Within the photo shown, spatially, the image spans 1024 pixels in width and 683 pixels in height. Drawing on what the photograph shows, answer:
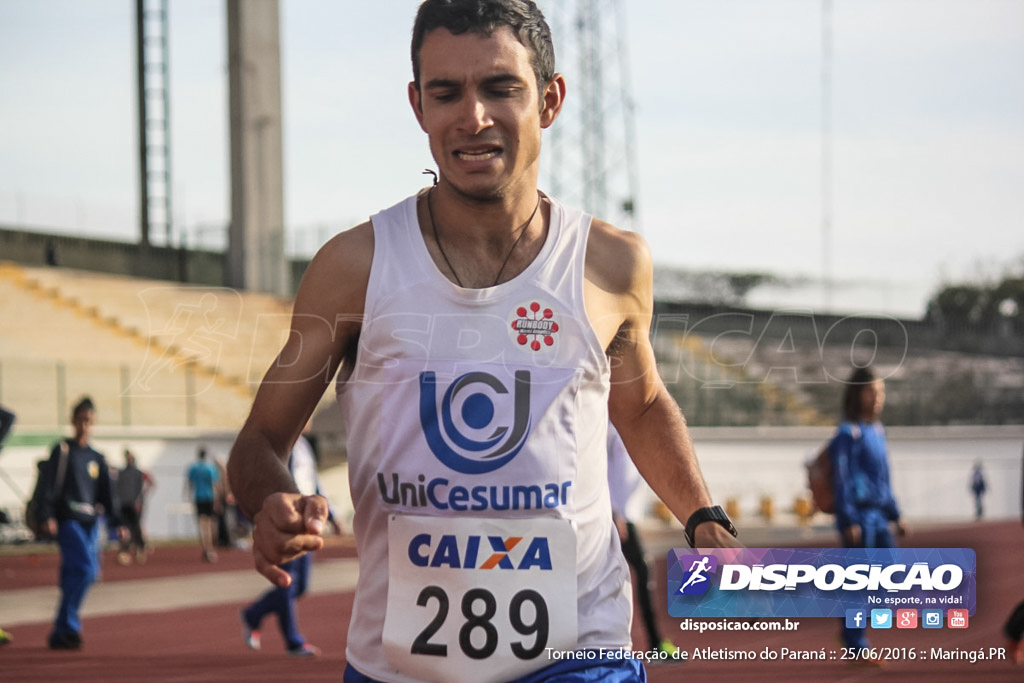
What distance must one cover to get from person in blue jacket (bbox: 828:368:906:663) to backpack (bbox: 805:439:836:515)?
4 centimetres

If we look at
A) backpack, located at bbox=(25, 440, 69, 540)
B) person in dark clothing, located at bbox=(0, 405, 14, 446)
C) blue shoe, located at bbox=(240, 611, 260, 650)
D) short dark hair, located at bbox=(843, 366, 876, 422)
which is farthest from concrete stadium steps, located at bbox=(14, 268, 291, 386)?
short dark hair, located at bbox=(843, 366, 876, 422)

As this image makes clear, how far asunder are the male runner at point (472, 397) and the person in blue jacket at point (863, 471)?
6.30 meters

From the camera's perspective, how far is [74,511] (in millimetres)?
11031

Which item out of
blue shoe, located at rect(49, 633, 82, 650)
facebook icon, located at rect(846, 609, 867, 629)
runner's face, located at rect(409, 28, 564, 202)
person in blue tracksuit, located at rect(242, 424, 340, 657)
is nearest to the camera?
runner's face, located at rect(409, 28, 564, 202)

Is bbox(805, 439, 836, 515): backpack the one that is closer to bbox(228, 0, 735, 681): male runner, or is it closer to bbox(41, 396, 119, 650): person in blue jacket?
bbox(41, 396, 119, 650): person in blue jacket

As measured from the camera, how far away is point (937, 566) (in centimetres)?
457

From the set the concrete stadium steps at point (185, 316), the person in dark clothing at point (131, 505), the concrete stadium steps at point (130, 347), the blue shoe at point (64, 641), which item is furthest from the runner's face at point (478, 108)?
the concrete stadium steps at point (185, 316)

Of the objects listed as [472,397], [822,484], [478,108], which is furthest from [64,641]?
[478,108]

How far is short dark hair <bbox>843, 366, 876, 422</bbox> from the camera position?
9336 mm

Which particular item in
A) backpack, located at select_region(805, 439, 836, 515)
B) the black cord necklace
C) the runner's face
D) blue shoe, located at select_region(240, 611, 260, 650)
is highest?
the runner's face

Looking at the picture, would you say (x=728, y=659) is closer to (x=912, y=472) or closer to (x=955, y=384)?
(x=912, y=472)

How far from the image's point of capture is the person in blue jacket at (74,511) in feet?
35.6

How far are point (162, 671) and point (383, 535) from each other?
298 inches

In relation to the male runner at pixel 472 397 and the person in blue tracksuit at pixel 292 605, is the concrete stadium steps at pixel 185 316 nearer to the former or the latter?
the person in blue tracksuit at pixel 292 605
